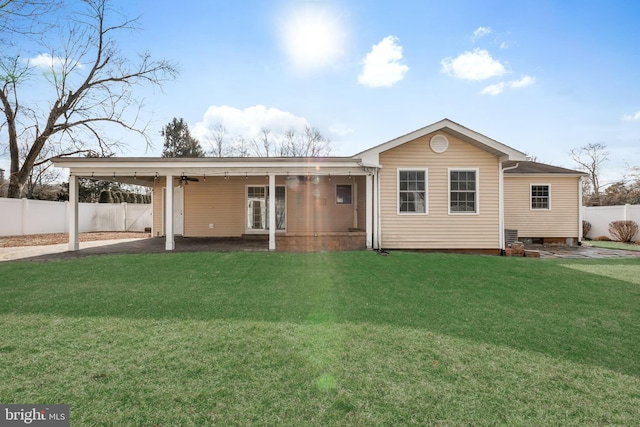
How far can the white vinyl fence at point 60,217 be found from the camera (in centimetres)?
1441

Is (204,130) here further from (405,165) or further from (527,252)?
(527,252)

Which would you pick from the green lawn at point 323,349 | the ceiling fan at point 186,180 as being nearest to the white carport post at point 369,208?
the green lawn at point 323,349

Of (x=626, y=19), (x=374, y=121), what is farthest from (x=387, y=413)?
(x=374, y=121)

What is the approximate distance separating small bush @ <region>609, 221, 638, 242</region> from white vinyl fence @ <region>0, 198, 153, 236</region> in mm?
25276

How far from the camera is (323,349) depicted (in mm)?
3293

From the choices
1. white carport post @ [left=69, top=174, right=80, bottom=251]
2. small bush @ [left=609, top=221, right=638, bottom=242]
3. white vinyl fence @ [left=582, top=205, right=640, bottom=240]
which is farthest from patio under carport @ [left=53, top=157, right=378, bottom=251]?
white vinyl fence @ [left=582, top=205, right=640, bottom=240]

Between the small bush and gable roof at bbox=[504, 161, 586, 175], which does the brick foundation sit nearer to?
gable roof at bbox=[504, 161, 586, 175]

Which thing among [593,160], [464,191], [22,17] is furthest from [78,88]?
[593,160]

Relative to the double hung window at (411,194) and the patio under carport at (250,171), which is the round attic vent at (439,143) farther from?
the patio under carport at (250,171)

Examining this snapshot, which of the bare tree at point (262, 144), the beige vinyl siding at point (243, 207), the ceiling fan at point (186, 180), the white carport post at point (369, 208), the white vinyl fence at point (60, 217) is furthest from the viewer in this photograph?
the bare tree at point (262, 144)

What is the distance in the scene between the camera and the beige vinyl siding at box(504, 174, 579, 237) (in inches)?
540

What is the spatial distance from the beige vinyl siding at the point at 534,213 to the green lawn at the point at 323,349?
7.98 m

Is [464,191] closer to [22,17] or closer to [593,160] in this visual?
[22,17]

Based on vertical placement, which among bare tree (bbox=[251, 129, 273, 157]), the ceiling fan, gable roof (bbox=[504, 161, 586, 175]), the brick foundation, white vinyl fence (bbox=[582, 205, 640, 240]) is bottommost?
the brick foundation
